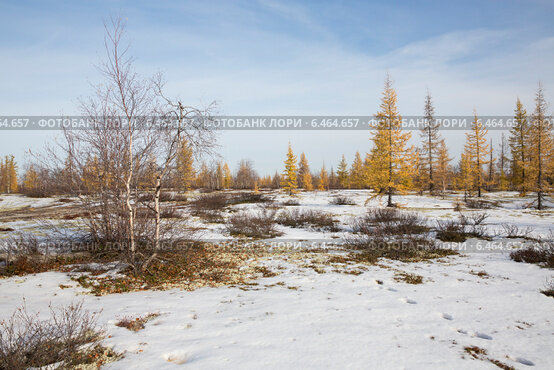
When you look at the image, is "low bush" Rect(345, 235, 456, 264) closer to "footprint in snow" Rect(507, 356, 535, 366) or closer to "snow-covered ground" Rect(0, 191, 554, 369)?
"snow-covered ground" Rect(0, 191, 554, 369)

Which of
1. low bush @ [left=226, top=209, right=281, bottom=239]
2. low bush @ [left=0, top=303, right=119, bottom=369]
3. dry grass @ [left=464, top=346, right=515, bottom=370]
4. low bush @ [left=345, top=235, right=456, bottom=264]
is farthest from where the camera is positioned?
low bush @ [left=226, top=209, right=281, bottom=239]

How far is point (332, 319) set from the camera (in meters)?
4.28

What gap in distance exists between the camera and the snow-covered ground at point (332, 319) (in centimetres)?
319

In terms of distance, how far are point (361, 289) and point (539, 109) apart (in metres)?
32.3

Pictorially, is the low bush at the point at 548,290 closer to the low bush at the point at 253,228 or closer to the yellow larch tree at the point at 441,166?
the low bush at the point at 253,228

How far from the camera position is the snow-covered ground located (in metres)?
3.19

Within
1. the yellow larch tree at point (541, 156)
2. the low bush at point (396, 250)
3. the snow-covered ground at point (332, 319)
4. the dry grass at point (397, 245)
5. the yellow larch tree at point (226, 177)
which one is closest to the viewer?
the snow-covered ground at point (332, 319)

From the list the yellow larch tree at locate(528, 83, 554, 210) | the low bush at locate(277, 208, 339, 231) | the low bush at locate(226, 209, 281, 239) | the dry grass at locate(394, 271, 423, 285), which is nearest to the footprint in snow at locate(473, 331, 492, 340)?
the dry grass at locate(394, 271, 423, 285)

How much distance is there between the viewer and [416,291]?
220 inches

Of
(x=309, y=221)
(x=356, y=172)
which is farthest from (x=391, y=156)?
(x=356, y=172)

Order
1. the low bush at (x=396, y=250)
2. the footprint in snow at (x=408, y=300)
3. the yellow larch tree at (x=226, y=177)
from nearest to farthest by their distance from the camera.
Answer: the footprint in snow at (x=408, y=300) → the low bush at (x=396, y=250) → the yellow larch tree at (x=226, y=177)

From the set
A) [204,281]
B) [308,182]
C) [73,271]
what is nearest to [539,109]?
[204,281]

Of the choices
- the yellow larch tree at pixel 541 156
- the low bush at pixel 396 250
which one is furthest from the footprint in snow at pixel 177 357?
the yellow larch tree at pixel 541 156

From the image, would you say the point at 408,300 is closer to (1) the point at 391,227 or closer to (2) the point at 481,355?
(2) the point at 481,355
